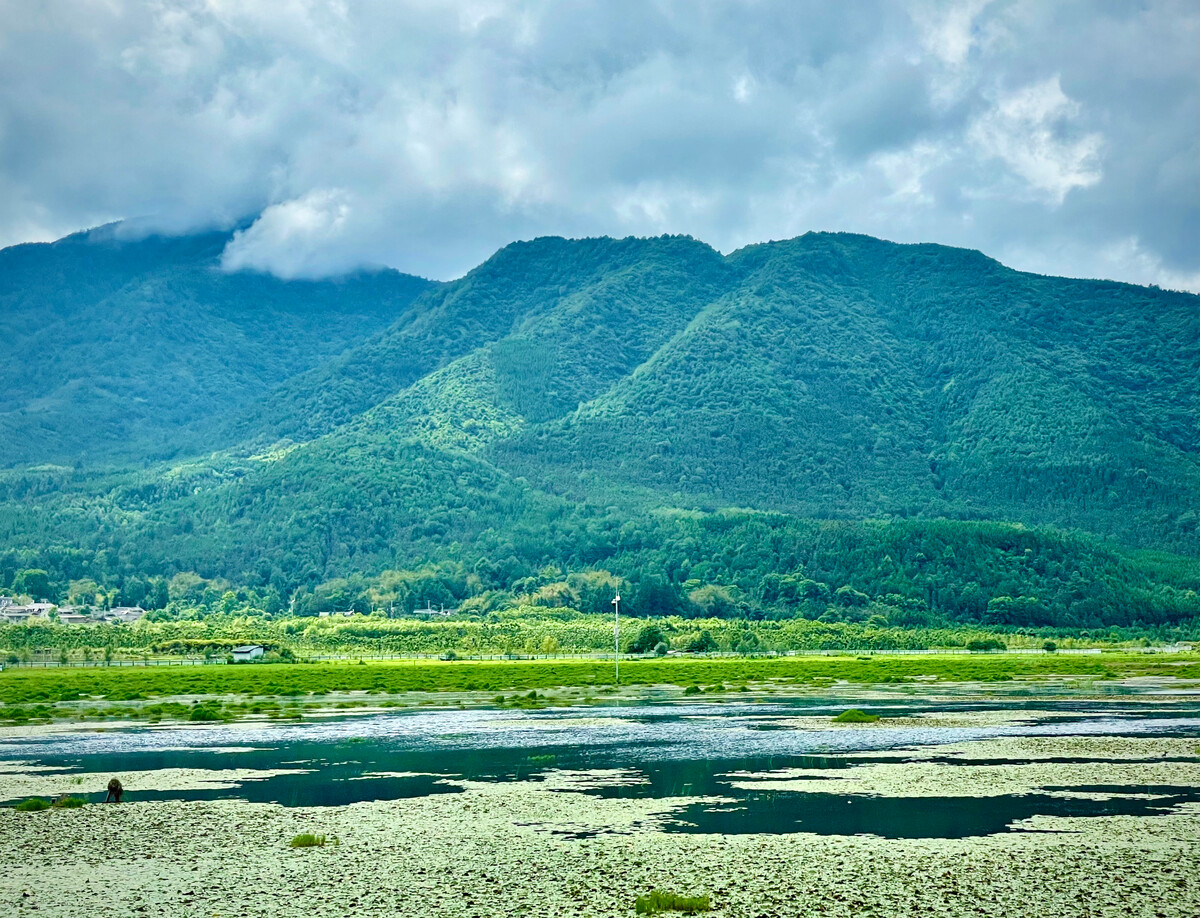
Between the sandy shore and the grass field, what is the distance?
51.4 m

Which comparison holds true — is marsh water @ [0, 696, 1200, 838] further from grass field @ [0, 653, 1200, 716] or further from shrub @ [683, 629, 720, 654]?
shrub @ [683, 629, 720, 654]

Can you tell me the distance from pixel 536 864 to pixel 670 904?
15.8ft

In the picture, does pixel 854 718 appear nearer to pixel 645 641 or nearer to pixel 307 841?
pixel 307 841

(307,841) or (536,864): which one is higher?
(307,841)

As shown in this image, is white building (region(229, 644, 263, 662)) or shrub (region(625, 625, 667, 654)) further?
shrub (region(625, 625, 667, 654))

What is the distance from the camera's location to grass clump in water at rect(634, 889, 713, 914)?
2466cm

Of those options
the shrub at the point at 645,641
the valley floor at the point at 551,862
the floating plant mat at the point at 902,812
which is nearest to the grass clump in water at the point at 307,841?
the valley floor at the point at 551,862

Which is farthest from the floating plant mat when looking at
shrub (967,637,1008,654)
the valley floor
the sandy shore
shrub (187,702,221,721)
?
shrub (967,637,1008,654)

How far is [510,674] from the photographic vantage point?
10944 cm

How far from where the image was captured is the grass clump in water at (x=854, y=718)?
60.6m

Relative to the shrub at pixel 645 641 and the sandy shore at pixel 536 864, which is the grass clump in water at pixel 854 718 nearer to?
the sandy shore at pixel 536 864

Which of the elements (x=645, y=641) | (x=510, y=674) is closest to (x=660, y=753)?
(x=510, y=674)

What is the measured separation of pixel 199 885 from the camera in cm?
2739

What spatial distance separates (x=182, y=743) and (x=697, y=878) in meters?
35.2
